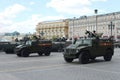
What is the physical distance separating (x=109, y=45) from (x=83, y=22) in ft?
342

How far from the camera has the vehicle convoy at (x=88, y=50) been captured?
2017 centimetres

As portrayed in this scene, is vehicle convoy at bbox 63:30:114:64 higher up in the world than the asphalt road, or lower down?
higher up

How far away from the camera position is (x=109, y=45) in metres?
22.9

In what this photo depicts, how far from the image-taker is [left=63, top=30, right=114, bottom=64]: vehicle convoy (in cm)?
2017

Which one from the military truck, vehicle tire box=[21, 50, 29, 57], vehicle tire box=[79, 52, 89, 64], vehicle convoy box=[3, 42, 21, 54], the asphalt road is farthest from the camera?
vehicle convoy box=[3, 42, 21, 54]

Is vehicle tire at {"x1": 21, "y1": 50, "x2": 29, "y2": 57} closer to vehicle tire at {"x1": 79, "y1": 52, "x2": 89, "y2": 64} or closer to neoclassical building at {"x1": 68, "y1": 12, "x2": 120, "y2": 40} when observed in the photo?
vehicle tire at {"x1": 79, "y1": 52, "x2": 89, "y2": 64}

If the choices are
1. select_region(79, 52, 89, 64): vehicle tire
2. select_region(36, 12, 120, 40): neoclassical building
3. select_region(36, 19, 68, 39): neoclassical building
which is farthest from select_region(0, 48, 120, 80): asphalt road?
select_region(36, 19, 68, 39): neoclassical building

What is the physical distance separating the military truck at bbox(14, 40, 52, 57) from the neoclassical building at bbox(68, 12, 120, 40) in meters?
69.4

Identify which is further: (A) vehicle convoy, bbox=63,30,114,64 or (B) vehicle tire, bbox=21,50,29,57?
(B) vehicle tire, bbox=21,50,29,57

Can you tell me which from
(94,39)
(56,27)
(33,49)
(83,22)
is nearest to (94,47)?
(94,39)

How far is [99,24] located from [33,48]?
91867mm

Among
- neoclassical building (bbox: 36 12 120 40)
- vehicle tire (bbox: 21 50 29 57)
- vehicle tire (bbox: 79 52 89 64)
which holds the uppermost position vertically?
neoclassical building (bbox: 36 12 120 40)

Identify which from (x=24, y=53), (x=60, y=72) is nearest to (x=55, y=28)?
(x=24, y=53)

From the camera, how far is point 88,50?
20594mm
